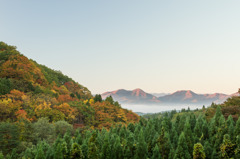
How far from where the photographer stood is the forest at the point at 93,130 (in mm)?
36531

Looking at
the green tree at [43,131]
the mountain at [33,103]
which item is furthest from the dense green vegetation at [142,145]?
the mountain at [33,103]

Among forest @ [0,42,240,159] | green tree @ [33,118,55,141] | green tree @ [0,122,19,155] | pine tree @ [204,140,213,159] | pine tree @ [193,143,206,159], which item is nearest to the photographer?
pine tree @ [193,143,206,159]

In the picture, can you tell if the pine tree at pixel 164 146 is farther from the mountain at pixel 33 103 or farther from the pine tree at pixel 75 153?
the mountain at pixel 33 103

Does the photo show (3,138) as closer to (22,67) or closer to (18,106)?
Result: (18,106)

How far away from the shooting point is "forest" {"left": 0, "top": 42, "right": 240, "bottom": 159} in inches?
1438

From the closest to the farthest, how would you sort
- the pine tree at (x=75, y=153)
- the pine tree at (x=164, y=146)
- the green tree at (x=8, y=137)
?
the pine tree at (x=75, y=153), the pine tree at (x=164, y=146), the green tree at (x=8, y=137)

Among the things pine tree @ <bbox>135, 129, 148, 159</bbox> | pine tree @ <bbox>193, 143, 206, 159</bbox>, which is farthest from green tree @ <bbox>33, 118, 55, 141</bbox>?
pine tree @ <bbox>193, 143, 206, 159</bbox>

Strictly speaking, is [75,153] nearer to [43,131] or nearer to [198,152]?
[198,152]

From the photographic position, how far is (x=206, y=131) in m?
48.2

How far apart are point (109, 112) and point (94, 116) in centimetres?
1221

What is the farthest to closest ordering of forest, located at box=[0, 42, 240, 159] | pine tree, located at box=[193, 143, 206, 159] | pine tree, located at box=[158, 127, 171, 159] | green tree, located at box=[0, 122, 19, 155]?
green tree, located at box=[0, 122, 19, 155], pine tree, located at box=[158, 127, 171, 159], forest, located at box=[0, 42, 240, 159], pine tree, located at box=[193, 143, 206, 159]

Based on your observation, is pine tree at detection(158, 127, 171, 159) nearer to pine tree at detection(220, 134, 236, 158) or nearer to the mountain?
pine tree at detection(220, 134, 236, 158)

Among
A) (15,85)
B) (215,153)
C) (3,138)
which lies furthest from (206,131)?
(15,85)

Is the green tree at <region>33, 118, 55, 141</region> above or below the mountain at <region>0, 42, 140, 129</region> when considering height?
below
